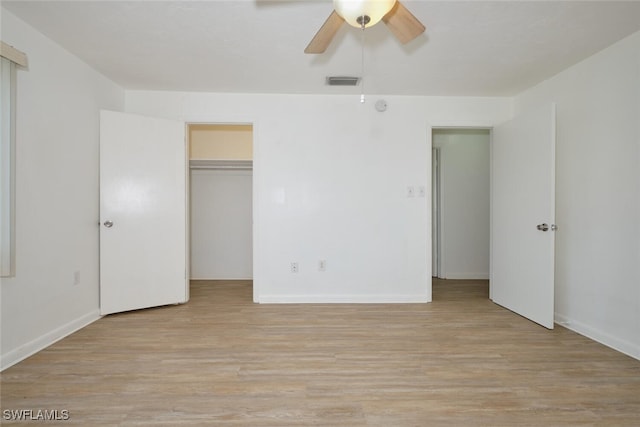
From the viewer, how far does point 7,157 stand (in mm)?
2057

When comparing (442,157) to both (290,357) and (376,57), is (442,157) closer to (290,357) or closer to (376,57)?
(376,57)

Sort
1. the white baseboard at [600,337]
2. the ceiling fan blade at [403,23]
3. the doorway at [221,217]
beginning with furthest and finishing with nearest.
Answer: the doorway at [221,217]
the white baseboard at [600,337]
the ceiling fan blade at [403,23]

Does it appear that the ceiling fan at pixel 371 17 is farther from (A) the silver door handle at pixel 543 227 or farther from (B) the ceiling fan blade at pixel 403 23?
(A) the silver door handle at pixel 543 227

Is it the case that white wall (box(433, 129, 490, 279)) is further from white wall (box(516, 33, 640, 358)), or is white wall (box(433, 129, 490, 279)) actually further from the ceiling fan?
the ceiling fan

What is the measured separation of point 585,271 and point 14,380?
4.18m

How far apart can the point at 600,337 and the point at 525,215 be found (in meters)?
1.13

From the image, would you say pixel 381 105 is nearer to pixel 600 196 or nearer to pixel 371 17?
pixel 371 17

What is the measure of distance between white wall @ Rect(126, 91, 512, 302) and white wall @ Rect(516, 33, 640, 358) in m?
1.18

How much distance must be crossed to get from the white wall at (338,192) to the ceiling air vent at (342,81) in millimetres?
332

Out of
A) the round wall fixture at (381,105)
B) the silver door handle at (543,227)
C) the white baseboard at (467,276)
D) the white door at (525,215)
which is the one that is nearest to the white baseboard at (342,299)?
the white door at (525,215)

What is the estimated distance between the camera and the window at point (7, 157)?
79.7 inches

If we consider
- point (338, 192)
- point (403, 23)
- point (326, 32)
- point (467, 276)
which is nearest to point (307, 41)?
point (326, 32)

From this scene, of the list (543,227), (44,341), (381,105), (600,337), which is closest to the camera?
(44,341)

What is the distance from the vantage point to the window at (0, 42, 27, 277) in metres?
2.02
